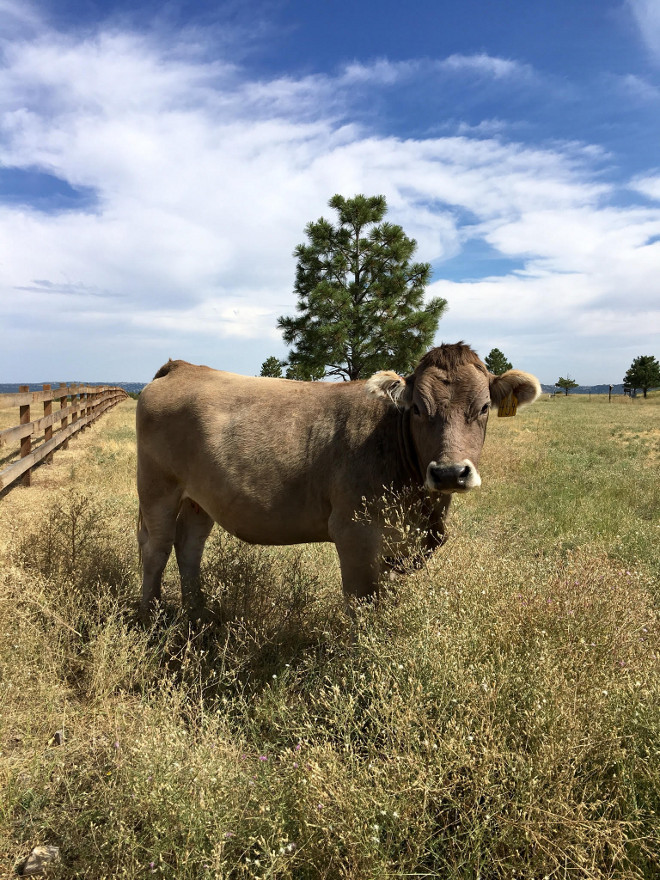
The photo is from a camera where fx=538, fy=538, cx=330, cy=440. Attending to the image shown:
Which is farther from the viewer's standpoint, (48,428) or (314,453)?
(48,428)

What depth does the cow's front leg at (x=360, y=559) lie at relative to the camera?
147 inches

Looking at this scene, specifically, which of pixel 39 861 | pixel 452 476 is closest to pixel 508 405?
pixel 452 476

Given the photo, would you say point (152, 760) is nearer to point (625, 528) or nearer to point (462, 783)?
point (462, 783)

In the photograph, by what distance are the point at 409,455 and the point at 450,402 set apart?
519 mm

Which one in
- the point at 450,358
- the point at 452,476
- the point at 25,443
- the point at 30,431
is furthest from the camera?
the point at 25,443

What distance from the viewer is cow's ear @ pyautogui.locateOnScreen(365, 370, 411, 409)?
3.90 metres

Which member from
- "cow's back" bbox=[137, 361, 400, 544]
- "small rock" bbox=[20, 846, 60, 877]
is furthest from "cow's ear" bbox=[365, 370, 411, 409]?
"small rock" bbox=[20, 846, 60, 877]

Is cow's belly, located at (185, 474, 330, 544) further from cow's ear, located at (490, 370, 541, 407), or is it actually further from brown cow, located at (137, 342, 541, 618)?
cow's ear, located at (490, 370, 541, 407)

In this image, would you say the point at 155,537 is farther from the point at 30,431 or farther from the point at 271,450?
the point at 30,431

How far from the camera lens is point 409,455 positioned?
3.96m

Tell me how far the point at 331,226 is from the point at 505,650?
25.1 metres

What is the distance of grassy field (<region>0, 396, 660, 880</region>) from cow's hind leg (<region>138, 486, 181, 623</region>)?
0.33 metres

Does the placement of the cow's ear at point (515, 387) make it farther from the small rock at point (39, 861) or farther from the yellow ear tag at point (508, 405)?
the small rock at point (39, 861)

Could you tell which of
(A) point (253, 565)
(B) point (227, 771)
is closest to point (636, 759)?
(B) point (227, 771)
